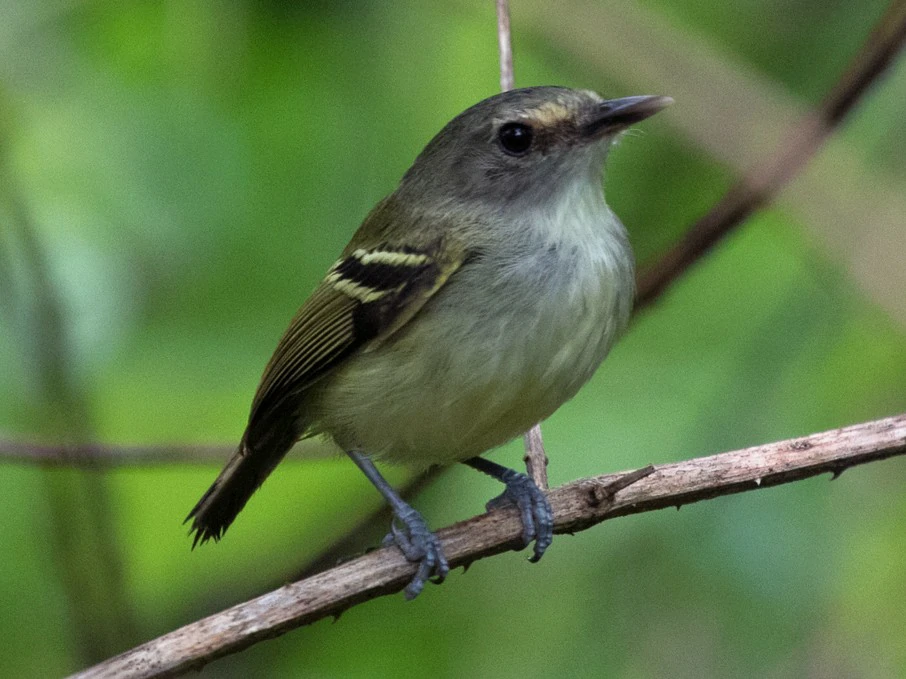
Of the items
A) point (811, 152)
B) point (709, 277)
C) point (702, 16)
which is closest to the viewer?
point (811, 152)

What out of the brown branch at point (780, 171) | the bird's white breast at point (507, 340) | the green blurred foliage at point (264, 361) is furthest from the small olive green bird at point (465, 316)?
the green blurred foliage at point (264, 361)

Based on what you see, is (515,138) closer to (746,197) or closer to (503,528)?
(746,197)

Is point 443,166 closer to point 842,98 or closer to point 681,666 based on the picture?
point 842,98

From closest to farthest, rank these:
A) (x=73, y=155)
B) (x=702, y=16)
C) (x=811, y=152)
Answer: (x=811, y=152)
(x=73, y=155)
(x=702, y=16)

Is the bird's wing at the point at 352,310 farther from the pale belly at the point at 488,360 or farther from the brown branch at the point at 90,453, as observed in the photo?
the brown branch at the point at 90,453

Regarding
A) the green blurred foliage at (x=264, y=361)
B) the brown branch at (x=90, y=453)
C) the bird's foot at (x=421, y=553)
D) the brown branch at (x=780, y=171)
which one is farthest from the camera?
the green blurred foliage at (x=264, y=361)

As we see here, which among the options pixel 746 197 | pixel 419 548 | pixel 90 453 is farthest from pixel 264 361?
pixel 746 197

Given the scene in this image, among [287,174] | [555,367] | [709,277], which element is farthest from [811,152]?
[287,174]
